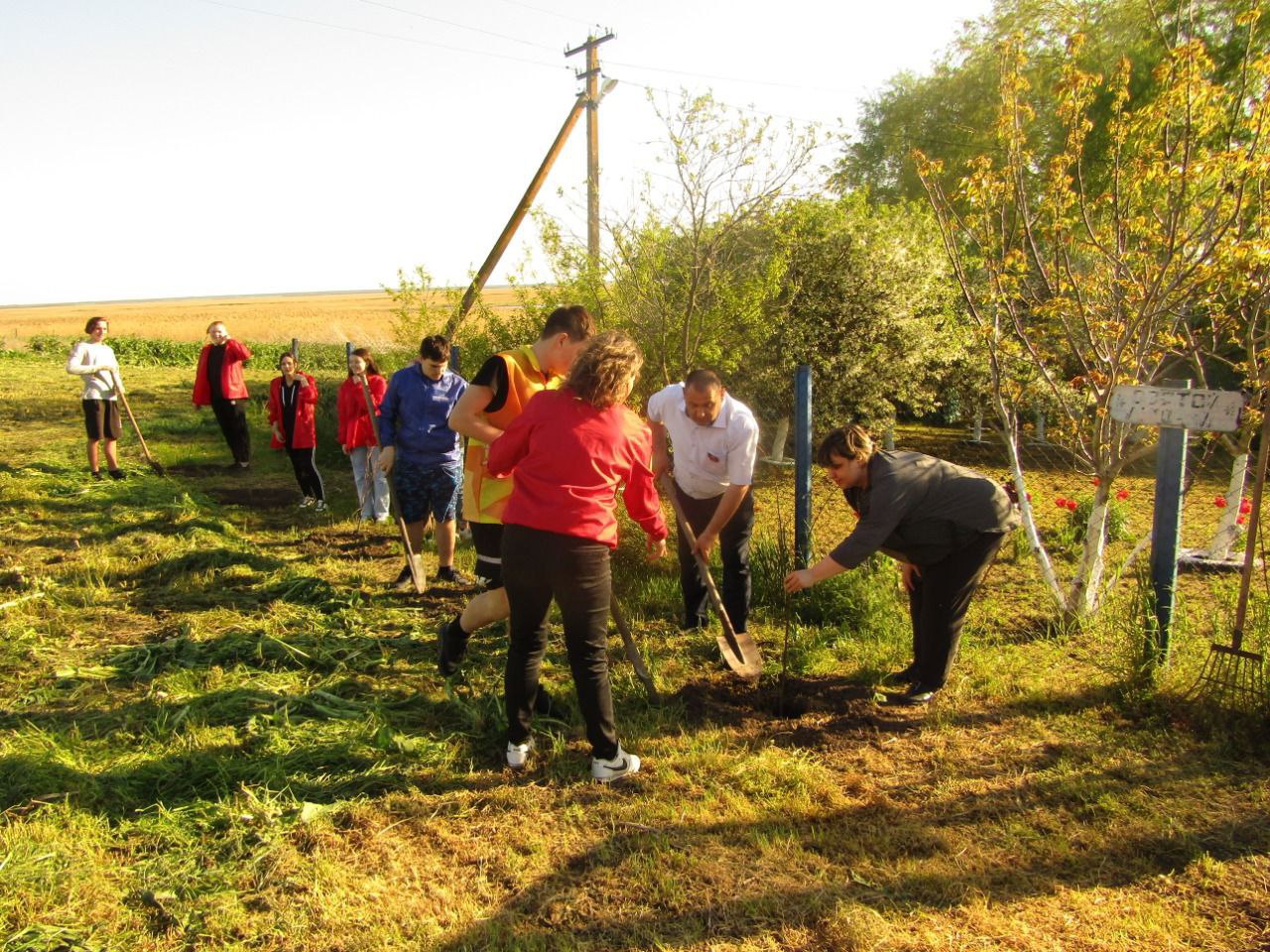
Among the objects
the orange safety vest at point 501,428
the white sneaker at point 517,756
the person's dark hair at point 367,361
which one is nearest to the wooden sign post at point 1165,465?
the orange safety vest at point 501,428

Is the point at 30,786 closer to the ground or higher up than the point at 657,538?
closer to the ground

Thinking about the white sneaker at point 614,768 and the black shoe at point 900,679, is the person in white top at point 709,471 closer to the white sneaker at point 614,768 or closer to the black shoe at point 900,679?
the black shoe at point 900,679

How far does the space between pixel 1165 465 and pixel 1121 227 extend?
4.85 ft

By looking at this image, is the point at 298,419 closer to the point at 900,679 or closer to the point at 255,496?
the point at 255,496

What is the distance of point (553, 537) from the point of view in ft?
10.1

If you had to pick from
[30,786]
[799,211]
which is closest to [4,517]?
[30,786]

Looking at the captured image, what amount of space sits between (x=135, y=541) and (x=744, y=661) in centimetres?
498

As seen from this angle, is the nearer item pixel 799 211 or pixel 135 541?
pixel 135 541

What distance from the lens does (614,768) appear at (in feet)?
11.1

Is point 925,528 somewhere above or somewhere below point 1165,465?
below

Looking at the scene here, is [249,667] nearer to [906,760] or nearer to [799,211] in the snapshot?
[906,760]

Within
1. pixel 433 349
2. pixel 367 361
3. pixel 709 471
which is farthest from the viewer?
pixel 367 361

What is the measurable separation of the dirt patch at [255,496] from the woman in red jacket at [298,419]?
433 millimetres

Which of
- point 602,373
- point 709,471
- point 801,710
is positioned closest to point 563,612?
point 602,373
